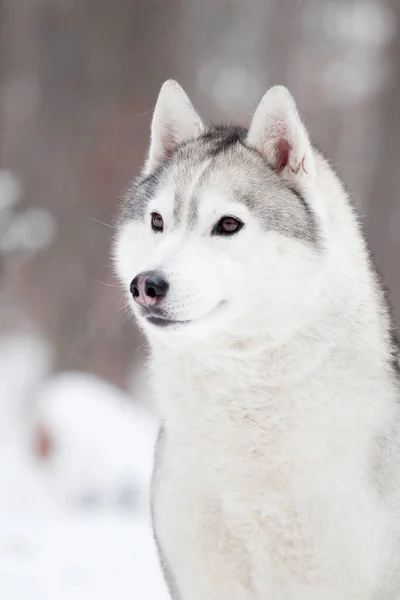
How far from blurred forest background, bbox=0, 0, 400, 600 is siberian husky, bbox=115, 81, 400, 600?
6.59m

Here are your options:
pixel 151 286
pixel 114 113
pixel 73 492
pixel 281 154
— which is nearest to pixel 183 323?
pixel 151 286

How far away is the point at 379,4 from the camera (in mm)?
10383

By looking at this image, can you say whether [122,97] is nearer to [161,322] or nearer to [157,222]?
[157,222]

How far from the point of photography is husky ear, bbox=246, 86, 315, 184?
10.2ft

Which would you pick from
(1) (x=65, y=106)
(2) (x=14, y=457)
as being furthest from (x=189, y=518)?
(1) (x=65, y=106)

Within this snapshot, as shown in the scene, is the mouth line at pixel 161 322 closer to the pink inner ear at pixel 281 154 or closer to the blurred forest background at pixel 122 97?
the pink inner ear at pixel 281 154

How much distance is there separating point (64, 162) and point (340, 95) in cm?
337

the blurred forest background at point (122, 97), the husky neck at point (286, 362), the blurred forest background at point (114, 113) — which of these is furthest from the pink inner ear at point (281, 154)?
the blurred forest background at point (122, 97)

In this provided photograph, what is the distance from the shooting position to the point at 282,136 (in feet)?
10.5

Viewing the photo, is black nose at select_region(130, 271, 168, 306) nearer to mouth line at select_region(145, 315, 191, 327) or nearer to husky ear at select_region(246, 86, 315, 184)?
mouth line at select_region(145, 315, 191, 327)

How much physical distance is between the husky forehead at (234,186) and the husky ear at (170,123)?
0.15 m

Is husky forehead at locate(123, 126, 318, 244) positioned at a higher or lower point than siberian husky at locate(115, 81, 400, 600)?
higher

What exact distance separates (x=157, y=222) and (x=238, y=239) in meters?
0.37

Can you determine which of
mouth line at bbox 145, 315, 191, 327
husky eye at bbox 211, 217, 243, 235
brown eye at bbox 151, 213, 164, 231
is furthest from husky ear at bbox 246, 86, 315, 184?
mouth line at bbox 145, 315, 191, 327
